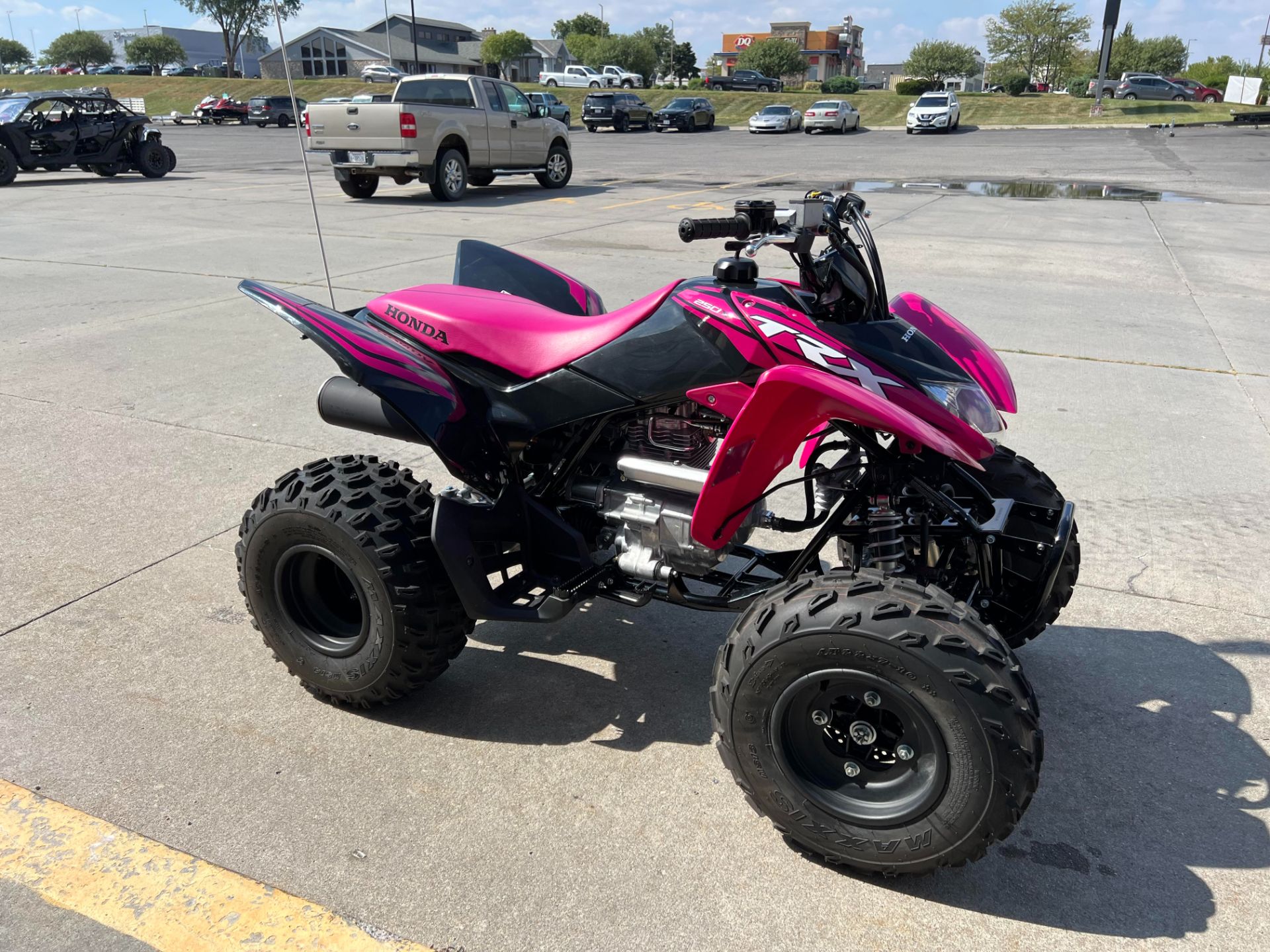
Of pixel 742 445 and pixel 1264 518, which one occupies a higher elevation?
pixel 742 445

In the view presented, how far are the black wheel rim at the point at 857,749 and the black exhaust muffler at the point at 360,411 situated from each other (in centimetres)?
142

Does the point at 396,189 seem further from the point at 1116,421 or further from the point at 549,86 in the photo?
the point at 549,86

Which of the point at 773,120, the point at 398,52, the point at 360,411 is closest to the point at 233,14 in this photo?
the point at 398,52

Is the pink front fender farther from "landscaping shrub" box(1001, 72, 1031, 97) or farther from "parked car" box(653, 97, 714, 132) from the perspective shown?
"landscaping shrub" box(1001, 72, 1031, 97)

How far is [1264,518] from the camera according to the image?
175 inches

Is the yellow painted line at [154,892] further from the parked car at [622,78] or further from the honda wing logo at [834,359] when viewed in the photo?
the parked car at [622,78]

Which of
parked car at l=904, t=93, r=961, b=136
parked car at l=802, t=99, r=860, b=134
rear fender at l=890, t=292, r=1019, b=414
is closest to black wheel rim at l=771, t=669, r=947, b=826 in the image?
rear fender at l=890, t=292, r=1019, b=414

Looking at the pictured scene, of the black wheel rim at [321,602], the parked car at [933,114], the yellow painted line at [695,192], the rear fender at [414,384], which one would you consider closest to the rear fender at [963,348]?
the rear fender at [414,384]

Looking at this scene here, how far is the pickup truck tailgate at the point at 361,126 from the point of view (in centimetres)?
1545

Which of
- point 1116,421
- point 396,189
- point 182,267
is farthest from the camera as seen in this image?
point 396,189

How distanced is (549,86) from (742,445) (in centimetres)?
6407

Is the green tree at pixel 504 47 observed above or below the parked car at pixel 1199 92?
above

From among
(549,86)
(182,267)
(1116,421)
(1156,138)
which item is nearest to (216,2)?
(549,86)

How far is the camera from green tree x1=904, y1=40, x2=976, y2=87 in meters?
100
